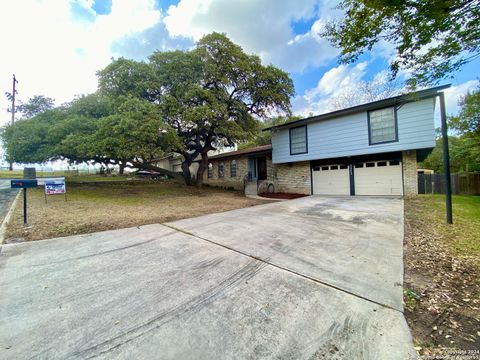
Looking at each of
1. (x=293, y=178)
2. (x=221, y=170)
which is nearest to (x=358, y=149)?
(x=293, y=178)

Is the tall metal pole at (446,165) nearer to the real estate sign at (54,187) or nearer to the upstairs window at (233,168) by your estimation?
the real estate sign at (54,187)

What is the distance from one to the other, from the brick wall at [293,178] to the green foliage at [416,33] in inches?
411

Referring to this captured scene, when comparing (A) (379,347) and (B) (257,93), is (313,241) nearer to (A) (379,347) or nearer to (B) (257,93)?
(A) (379,347)

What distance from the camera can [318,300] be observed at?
2.42 meters

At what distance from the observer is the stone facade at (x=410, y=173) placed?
34.0 feet

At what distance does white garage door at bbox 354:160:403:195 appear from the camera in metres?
10.8

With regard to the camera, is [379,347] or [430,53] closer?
[379,347]

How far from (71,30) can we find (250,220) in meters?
10.2

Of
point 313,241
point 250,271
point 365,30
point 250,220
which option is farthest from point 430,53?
point 250,220

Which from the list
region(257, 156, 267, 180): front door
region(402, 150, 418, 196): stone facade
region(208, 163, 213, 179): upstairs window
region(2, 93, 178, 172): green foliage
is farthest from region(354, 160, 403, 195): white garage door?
region(208, 163, 213, 179): upstairs window

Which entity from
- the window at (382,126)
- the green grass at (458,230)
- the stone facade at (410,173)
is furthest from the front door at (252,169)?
the green grass at (458,230)

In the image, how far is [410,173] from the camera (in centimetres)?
1046

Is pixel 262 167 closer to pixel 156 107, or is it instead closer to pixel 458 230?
pixel 156 107

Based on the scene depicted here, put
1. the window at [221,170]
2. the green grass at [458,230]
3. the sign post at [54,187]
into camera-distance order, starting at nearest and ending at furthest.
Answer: the green grass at [458,230]
the sign post at [54,187]
the window at [221,170]
